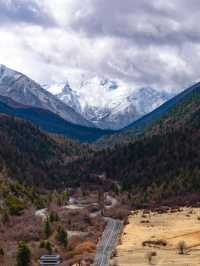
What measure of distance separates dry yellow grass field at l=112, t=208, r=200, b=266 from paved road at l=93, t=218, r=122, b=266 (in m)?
1.96

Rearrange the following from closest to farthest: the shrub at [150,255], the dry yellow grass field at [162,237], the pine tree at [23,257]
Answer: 1. the pine tree at [23,257]
2. the shrub at [150,255]
3. the dry yellow grass field at [162,237]

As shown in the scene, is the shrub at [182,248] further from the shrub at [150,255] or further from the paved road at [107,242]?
the paved road at [107,242]

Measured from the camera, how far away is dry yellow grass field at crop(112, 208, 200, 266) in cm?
10056

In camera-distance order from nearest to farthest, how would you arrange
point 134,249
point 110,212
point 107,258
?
point 107,258
point 134,249
point 110,212

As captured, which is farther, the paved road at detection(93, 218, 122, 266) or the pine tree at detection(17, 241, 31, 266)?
the paved road at detection(93, 218, 122, 266)

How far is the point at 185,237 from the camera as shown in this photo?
125 m

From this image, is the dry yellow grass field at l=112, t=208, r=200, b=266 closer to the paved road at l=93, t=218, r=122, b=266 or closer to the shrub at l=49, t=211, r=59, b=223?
the paved road at l=93, t=218, r=122, b=266

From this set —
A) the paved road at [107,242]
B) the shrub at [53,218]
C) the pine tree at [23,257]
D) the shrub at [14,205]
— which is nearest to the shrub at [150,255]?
the paved road at [107,242]

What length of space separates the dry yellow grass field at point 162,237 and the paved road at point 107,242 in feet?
6.43

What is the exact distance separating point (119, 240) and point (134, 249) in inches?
493

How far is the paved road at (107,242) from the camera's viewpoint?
101319 mm

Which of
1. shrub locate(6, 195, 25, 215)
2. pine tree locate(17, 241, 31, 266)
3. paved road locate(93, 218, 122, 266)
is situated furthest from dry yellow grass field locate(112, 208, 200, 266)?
shrub locate(6, 195, 25, 215)

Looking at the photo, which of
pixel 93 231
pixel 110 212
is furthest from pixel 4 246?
pixel 110 212

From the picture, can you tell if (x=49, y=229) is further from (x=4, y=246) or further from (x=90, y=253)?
(x=90, y=253)
